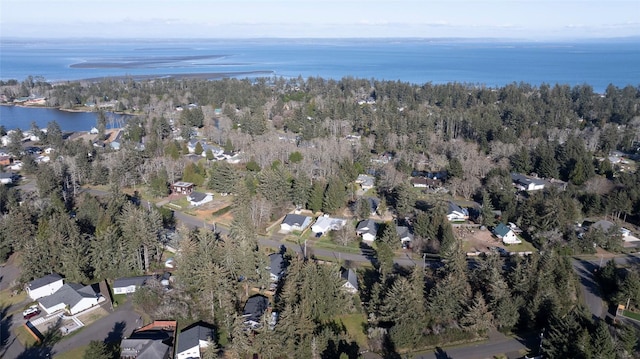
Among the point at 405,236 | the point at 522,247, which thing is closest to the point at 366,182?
the point at 405,236

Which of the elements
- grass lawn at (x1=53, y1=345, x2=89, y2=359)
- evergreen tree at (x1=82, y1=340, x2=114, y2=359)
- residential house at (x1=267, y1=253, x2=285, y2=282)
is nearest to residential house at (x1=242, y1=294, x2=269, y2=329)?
residential house at (x1=267, y1=253, x2=285, y2=282)

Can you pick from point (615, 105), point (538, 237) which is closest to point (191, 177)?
point (538, 237)

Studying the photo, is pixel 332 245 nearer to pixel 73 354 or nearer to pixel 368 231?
pixel 368 231

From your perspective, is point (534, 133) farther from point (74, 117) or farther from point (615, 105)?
point (74, 117)

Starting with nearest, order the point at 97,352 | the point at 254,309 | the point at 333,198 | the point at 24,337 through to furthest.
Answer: the point at 97,352
the point at 24,337
the point at 254,309
the point at 333,198

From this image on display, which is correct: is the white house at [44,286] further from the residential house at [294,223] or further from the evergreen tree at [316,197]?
the evergreen tree at [316,197]

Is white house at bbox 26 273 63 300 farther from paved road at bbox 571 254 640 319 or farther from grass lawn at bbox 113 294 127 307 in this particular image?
paved road at bbox 571 254 640 319

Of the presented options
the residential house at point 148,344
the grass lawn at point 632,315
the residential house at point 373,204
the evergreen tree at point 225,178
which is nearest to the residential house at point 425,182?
the residential house at point 373,204

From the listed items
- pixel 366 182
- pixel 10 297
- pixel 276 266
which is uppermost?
pixel 366 182
